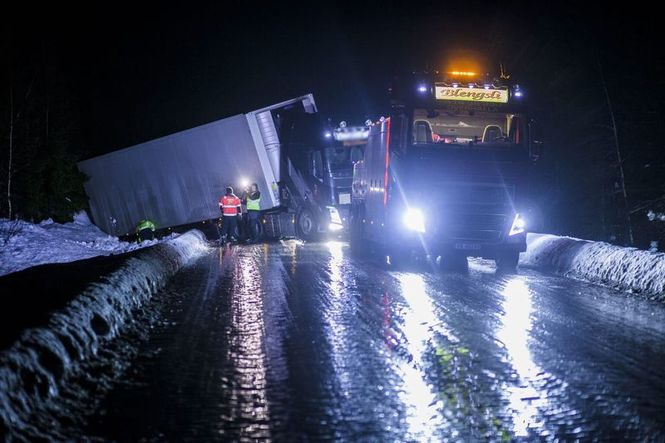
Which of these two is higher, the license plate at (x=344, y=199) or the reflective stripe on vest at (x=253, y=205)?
the license plate at (x=344, y=199)

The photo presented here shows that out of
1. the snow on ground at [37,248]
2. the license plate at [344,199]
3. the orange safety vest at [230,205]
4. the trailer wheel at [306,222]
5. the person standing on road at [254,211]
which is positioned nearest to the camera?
the snow on ground at [37,248]

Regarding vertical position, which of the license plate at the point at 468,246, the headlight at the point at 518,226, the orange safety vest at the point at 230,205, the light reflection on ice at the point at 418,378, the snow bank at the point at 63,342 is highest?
the orange safety vest at the point at 230,205

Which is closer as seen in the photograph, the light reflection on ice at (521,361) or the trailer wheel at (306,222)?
the light reflection on ice at (521,361)

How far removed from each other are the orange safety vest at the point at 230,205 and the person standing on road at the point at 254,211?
844mm

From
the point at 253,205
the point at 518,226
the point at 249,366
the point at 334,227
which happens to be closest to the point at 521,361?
the point at 249,366

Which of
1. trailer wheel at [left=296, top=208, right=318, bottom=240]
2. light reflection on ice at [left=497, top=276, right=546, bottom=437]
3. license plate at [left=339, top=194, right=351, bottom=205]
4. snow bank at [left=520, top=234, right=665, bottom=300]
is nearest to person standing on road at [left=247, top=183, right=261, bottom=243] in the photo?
trailer wheel at [left=296, top=208, right=318, bottom=240]

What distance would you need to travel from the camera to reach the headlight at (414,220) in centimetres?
1353

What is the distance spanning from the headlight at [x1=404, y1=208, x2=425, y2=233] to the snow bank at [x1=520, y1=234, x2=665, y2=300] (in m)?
2.97

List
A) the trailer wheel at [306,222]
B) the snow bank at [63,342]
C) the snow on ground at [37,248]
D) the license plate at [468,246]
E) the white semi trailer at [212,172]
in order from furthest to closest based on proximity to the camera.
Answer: the trailer wheel at [306,222]
the white semi trailer at [212,172]
the snow on ground at [37,248]
the license plate at [468,246]
the snow bank at [63,342]

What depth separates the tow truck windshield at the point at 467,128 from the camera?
45.1 feet

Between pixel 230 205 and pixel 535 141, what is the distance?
12.0 meters

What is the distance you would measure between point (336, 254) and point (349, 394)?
42.4 feet

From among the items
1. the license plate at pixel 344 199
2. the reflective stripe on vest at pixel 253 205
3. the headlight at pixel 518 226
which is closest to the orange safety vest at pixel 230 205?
the reflective stripe on vest at pixel 253 205

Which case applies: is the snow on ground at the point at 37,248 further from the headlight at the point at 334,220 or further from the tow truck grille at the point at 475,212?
the tow truck grille at the point at 475,212
